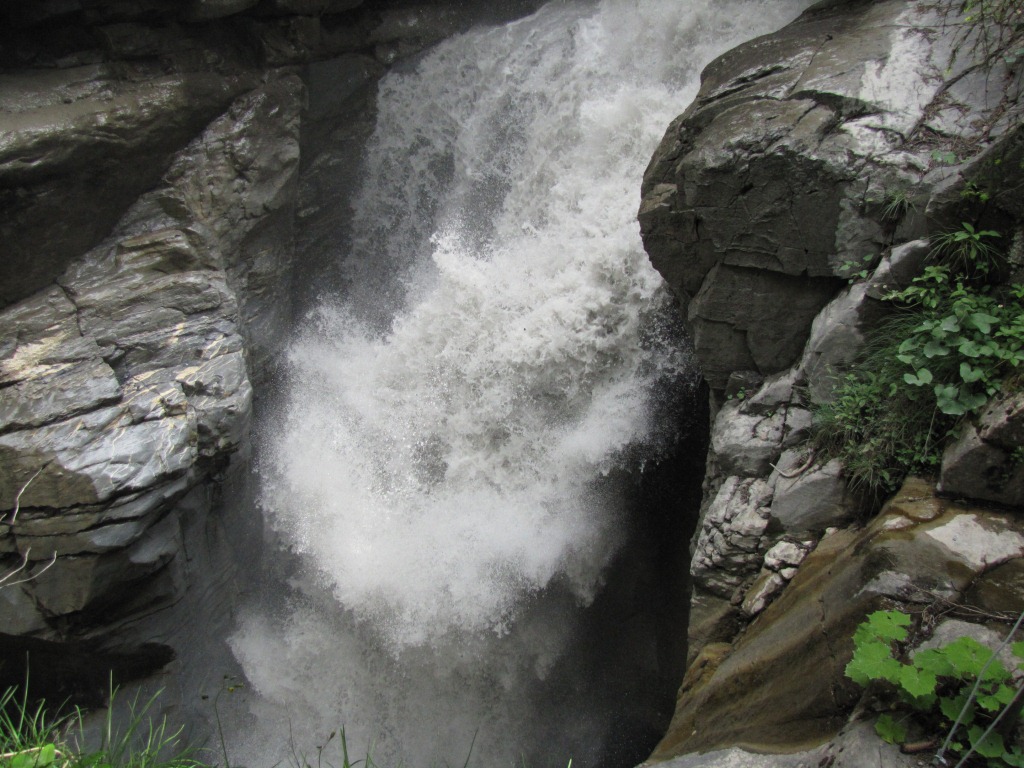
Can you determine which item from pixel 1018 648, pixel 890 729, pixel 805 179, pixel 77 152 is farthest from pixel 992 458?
pixel 77 152

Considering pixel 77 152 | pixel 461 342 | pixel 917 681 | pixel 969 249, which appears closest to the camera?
pixel 917 681

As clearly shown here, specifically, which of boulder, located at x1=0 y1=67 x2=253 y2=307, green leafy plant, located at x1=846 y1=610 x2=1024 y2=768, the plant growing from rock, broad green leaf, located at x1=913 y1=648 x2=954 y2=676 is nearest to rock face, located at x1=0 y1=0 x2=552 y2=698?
boulder, located at x1=0 y1=67 x2=253 y2=307

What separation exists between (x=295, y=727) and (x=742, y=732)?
4730 millimetres

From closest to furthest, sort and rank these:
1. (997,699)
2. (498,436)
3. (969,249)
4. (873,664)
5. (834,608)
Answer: (997,699) → (873,664) → (834,608) → (969,249) → (498,436)

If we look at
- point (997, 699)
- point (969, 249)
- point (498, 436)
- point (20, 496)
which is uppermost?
point (969, 249)

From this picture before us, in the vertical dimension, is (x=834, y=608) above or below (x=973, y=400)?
below

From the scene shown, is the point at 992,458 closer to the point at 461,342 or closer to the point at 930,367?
the point at 930,367

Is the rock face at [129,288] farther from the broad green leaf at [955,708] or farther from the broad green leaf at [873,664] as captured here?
the broad green leaf at [955,708]

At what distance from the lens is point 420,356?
6.77 metres

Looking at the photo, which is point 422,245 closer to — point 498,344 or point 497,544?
point 498,344

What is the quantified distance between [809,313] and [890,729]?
2536mm

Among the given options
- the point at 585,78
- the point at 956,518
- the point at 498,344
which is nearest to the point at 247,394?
the point at 498,344

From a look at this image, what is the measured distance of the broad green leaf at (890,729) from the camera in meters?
2.24

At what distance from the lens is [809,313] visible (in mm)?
4164
